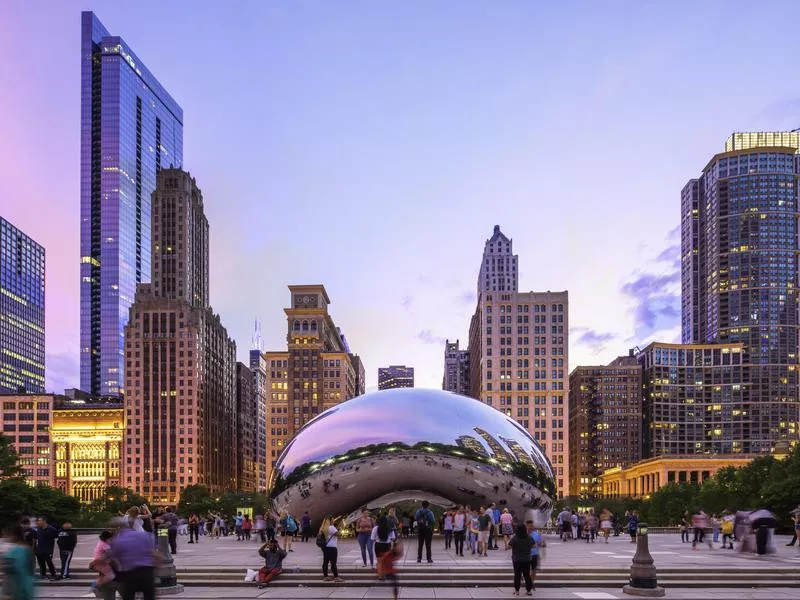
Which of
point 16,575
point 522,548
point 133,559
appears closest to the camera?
point 16,575

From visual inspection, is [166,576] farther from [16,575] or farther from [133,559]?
[16,575]

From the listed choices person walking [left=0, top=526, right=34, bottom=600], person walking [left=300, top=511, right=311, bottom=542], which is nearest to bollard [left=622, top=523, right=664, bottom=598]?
person walking [left=0, top=526, right=34, bottom=600]

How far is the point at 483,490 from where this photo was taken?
30109 millimetres

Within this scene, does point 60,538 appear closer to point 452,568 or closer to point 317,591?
point 317,591

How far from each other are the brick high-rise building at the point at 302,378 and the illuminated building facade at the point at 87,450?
1567 inches

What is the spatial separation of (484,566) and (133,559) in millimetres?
11444

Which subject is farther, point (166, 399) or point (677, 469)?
point (166, 399)

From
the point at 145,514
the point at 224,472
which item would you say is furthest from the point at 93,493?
the point at 145,514

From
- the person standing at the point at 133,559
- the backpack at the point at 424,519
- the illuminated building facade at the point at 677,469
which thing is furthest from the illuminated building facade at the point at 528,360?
the person standing at the point at 133,559

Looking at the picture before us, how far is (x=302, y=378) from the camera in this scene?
6673 inches

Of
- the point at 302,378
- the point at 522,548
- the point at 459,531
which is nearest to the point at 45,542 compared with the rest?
the point at 522,548

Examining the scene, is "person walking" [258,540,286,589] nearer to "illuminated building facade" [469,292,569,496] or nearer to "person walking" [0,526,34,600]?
"person walking" [0,526,34,600]

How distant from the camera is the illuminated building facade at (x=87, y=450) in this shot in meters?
177

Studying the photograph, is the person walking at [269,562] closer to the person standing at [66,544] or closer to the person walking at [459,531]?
the person standing at [66,544]
